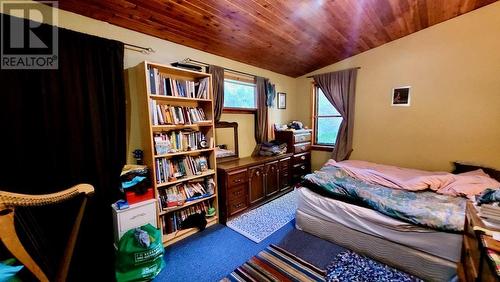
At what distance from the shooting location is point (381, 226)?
5.68 feet

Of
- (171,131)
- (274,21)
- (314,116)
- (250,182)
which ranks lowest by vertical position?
(250,182)

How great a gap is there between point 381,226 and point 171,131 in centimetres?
223

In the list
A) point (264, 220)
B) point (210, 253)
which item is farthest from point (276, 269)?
point (264, 220)

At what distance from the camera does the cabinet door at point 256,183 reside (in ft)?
9.10

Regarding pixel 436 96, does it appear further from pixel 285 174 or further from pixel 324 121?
pixel 285 174

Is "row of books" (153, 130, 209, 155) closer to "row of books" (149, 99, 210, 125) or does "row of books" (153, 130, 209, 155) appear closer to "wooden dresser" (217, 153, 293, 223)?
"row of books" (149, 99, 210, 125)

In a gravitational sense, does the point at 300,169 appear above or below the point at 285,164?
below

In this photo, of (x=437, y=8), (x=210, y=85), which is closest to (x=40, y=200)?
(x=210, y=85)

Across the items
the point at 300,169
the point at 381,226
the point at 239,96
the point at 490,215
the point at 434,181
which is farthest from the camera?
the point at 300,169

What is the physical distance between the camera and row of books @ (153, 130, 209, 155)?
80.3 inches

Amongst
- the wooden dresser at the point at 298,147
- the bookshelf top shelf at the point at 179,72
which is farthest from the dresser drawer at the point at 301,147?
the bookshelf top shelf at the point at 179,72

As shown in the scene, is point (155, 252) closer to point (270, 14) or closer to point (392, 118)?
point (270, 14)

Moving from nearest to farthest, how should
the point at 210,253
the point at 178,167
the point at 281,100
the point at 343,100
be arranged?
the point at 210,253
the point at 178,167
the point at 343,100
the point at 281,100

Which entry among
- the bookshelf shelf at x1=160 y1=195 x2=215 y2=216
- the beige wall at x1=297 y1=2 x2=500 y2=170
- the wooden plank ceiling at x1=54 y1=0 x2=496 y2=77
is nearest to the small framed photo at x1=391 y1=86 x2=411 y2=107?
the beige wall at x1=297 y1=2 x2=500 y2=170
